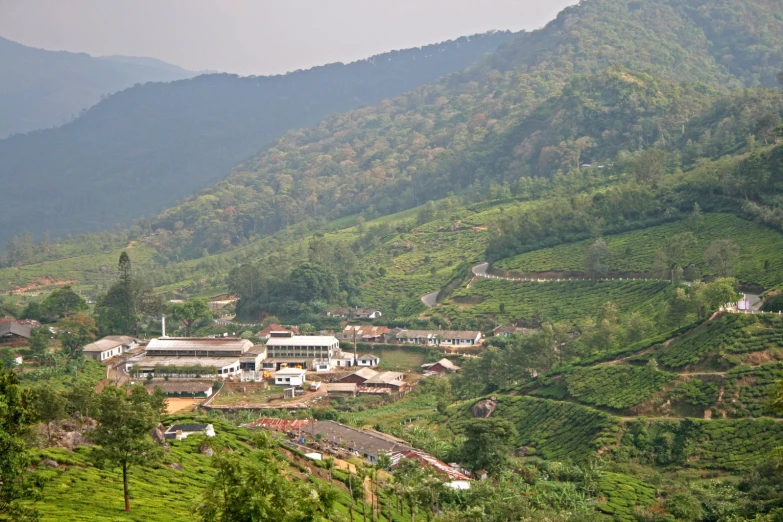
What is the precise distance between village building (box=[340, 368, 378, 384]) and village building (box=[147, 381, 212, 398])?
8.83 m

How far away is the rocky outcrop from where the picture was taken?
47425 mm

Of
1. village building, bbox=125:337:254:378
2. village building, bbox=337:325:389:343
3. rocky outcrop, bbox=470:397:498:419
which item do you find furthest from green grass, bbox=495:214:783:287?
village building, bbox=125:337:254:378

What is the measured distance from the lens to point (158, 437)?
33.2 m

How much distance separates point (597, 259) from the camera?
6362 cm

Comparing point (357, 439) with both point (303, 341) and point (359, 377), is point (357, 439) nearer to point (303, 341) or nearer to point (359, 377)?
point (359, 377)

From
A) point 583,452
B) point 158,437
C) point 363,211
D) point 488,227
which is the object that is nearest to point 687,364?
point 583,452

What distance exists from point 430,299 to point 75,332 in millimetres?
27760

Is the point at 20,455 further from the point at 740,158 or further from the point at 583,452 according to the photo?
the point at 740,158

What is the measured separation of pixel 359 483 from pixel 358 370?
31.6 metres

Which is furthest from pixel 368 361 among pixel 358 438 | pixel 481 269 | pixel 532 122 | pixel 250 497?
pixel 532 122

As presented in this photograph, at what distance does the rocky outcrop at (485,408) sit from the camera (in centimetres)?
4742

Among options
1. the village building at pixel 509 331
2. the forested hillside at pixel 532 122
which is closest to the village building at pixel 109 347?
the village building at pixel 509 331

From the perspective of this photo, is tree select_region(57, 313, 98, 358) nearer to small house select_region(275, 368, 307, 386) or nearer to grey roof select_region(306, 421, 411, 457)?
small house select_region(275, 368, 307, 386)

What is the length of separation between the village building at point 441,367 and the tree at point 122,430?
3686 cm
